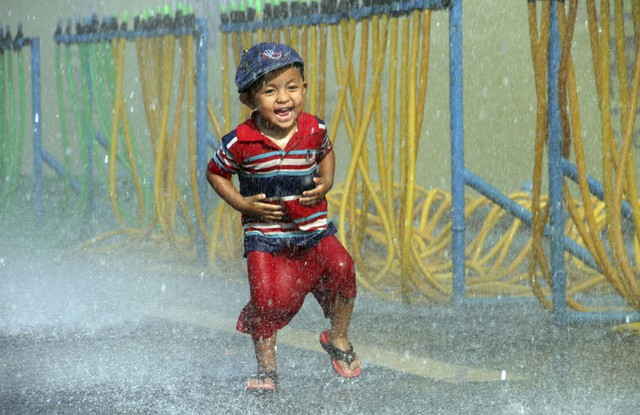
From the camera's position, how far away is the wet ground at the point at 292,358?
366 cm

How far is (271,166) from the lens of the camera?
383cm

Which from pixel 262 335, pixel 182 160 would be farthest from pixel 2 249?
pixel 262 335

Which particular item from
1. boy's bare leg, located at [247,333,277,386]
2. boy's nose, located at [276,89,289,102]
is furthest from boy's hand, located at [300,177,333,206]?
boy's bare leg, located at [247,333,277,386]

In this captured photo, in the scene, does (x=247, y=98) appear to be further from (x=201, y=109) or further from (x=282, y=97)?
(x=201, y=109)

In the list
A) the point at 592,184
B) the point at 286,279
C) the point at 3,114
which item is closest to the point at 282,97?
the point at 286,279

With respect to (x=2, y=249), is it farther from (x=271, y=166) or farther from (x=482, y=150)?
(x=271, y=166)

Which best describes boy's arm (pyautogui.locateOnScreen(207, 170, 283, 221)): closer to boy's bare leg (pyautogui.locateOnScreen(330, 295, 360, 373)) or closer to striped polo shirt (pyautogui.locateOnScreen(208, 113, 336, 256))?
striped polo shirt (pyautogui.locateOnScreen(208, 113, 336, 256))

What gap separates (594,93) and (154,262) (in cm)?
409

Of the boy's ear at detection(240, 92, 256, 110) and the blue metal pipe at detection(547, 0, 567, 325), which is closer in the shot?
the boy's ear at detection(240, 92, 256, 110)

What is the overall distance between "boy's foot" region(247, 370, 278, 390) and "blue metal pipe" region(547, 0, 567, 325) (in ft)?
5.92

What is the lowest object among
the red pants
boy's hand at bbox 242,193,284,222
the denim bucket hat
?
the red pants

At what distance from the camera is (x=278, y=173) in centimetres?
384

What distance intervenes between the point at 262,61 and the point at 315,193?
1.72 feet

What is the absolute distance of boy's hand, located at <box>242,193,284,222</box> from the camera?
3791mm
